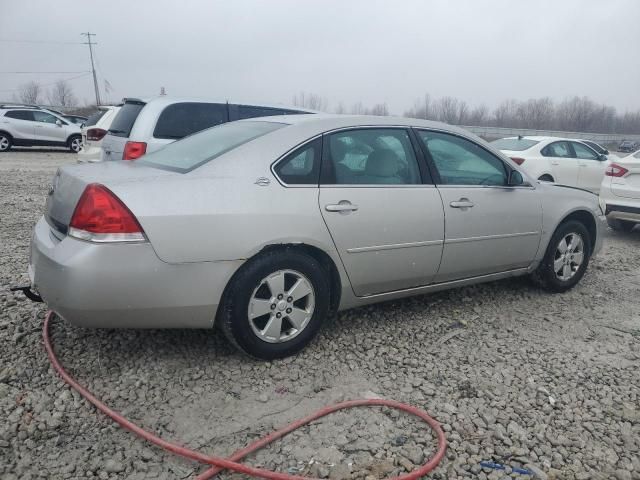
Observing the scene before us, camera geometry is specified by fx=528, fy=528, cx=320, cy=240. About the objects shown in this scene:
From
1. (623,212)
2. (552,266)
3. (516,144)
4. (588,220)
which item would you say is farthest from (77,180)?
(516,144)

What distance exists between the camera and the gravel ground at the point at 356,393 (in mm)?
2348

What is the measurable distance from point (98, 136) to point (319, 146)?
314 inches

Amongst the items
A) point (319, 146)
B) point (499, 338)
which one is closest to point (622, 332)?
point (499, 338)

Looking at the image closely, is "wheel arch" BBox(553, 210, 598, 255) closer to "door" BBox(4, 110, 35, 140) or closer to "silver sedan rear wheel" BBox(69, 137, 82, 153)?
"door" BBox(4, 110, 35, 140)

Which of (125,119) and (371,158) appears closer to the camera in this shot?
(371,158)

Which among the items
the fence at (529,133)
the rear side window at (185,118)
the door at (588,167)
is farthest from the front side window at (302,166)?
the fence at (529,133)

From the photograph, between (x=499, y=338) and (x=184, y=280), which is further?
(x=499, y=338)

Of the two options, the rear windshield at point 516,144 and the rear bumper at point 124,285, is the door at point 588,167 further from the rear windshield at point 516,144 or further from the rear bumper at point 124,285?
the rear bumper at point 124,285

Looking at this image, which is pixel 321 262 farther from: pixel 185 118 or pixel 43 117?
pixel 43 117

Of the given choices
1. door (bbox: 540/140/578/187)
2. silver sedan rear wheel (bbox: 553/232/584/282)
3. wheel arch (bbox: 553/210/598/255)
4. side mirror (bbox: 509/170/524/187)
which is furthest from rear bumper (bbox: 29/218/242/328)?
door (bbox: 540/140/578/187)

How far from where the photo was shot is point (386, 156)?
3590 mm

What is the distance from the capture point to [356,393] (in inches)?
114

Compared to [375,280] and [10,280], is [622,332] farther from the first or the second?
[10,280]

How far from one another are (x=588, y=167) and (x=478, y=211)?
26.1 feet
